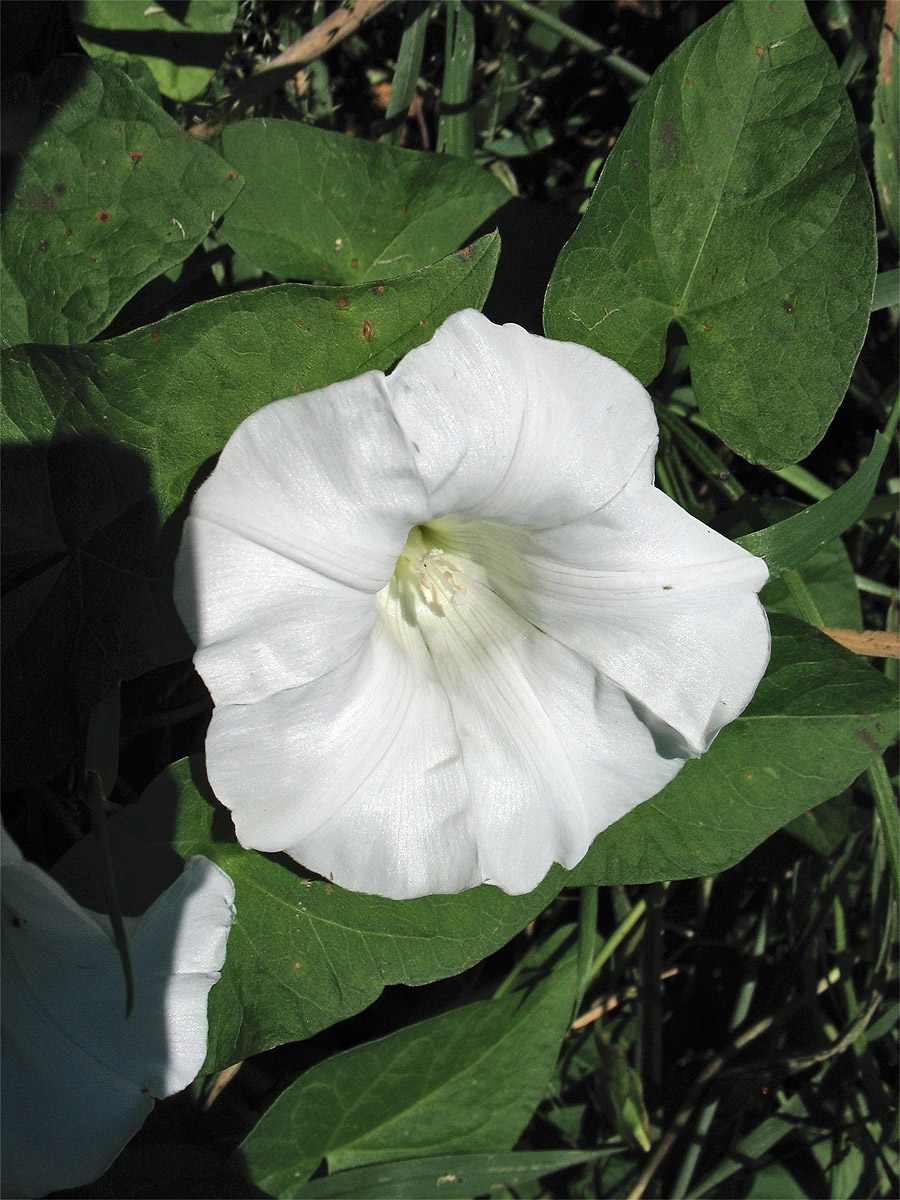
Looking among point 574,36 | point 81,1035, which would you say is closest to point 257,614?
point 81,1035

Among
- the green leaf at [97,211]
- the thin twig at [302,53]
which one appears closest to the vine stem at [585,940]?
the green leaf at [97,211]

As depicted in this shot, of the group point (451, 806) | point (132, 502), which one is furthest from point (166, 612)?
point (451, 806)

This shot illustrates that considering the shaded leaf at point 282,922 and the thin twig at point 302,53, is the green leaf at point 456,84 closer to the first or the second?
the thin twig at point 302,53

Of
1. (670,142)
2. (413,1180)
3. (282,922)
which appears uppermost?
(670,142)

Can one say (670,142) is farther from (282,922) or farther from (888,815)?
(282,922)

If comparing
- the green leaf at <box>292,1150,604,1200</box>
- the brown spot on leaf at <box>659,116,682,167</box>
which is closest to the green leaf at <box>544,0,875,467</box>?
the brown spot on leaf at <box>659,116,682,167</box>

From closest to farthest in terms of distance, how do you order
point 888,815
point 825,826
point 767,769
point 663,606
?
point 663,606 → point 767,769 → point 888,815 → point 825,826
